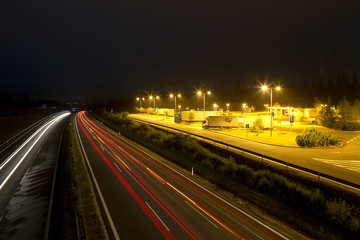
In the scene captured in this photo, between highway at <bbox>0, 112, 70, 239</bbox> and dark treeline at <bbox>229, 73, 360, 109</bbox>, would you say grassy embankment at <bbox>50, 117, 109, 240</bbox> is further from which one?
dark treeline at <bbox>229, 73, 360, 109</bbox>

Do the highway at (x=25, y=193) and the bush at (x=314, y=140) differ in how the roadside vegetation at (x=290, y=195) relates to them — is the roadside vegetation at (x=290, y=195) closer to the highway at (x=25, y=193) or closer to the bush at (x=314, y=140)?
the bush at (x=314, y=140)

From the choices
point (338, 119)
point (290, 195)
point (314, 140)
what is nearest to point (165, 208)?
point (290, 195)

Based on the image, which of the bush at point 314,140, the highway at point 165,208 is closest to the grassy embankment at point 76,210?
the highway at point 165,208

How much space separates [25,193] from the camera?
16922 mm

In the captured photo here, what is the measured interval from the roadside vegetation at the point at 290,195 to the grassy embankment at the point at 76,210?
29.0 ft

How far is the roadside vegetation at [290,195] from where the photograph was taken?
10758mm

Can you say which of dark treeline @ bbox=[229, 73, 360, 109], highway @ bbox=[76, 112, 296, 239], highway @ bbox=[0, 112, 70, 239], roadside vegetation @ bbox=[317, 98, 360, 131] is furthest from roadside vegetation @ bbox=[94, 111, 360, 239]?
dark treeline @ bbox=[229, 73, 360, 109]

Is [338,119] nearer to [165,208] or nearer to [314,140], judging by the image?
[314,140]

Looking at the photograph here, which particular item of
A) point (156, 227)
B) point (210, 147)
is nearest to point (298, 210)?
point (156, 227)

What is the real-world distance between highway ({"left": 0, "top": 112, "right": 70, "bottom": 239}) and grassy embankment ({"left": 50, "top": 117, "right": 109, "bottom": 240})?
818 mm

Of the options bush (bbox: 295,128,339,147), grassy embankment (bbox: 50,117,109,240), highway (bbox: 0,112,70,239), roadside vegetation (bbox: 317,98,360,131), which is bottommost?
highway (bbox: 0,112,70,239)

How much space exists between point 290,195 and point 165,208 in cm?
779

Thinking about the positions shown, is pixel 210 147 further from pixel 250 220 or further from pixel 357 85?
pixel 357 85

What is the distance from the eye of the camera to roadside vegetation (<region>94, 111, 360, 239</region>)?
10.8 metres
